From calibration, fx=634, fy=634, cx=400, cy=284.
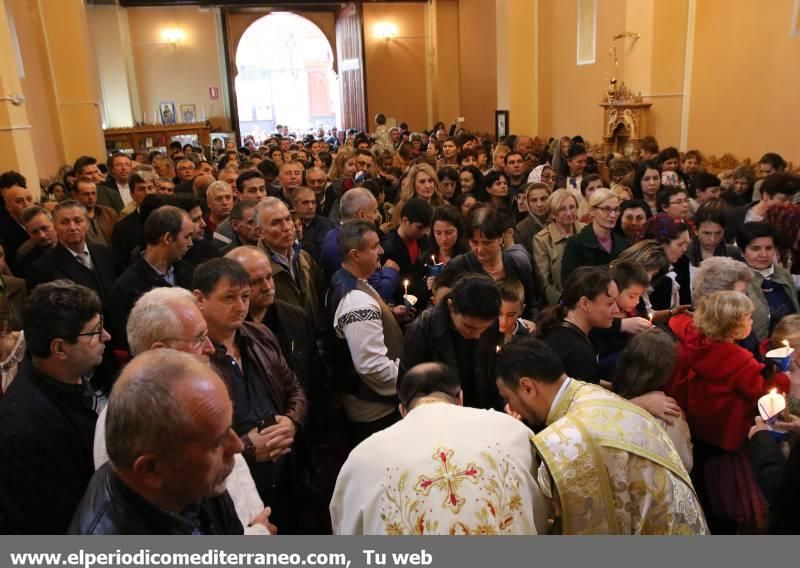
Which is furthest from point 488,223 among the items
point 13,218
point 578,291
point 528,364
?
point 13,218

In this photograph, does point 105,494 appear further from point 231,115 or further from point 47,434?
point 231,115

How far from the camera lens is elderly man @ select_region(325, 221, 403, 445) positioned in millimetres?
3043

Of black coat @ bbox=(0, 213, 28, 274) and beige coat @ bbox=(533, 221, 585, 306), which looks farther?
black coat @ bbox=(0, 213, 28, 274)

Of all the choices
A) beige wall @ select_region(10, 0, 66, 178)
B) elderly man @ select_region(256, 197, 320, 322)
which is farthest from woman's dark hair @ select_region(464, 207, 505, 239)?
beige wall @ select_region(10, 0, 66, 178)

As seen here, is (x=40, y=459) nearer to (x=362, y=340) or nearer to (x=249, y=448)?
(x=249, y=448)

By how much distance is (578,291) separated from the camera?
2883 mm

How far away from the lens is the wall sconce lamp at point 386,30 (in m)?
18.9

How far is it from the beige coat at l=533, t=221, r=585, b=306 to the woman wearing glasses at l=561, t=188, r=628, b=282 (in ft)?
0.44

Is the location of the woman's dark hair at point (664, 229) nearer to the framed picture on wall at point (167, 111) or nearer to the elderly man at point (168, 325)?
the elderly man at point (168, 325)

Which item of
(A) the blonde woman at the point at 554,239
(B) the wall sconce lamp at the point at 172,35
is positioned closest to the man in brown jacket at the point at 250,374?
(A) the blonde woman at the point at 554,239

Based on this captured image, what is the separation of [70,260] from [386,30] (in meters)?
16.6

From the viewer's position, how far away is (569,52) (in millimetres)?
12305

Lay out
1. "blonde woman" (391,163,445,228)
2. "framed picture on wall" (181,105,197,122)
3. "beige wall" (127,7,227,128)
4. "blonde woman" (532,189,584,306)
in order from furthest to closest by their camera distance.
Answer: "framed picture on wall" (181,105,197,122)
"beige wall" (127,7,227,128)
"blonde woman" (391,163,445,228)
"blonde woman" (532,189,584,306)

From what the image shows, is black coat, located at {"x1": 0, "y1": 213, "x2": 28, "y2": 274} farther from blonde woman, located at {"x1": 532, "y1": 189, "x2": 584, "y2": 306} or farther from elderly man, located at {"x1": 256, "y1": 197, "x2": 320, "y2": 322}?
blonde woman, located at {"x1": 532, "y1": 189, "x2": 584, "y2": 306}
